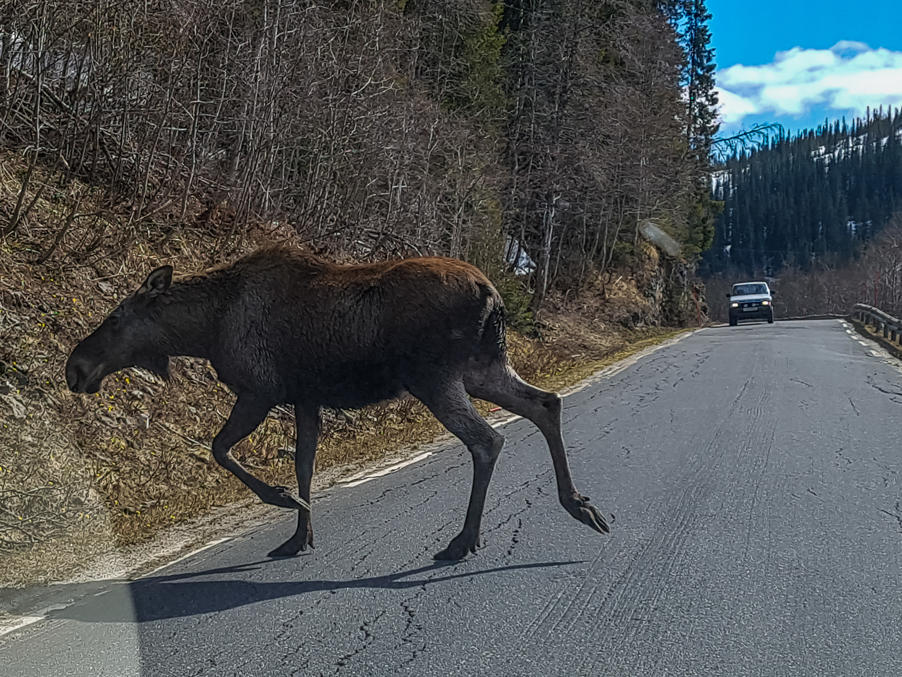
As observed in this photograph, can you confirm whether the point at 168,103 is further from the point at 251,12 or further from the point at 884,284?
the point at 884,284

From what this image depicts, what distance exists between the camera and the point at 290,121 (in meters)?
13.6

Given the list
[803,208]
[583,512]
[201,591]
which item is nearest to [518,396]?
[583,512]

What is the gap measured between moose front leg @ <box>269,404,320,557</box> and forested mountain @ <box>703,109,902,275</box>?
5125 inches

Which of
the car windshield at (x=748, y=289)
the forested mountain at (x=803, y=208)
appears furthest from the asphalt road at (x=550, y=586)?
the forested mountain at (x=803, y=208)

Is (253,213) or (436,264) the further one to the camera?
(253,213)

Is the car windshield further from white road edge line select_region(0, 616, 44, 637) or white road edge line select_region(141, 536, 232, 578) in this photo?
white road edge line select_region(0, 616, 44, 637)

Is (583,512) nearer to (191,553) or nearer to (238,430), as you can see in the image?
(238,430)

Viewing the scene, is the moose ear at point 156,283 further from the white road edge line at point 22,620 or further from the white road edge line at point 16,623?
the white road edge line at point 16,623

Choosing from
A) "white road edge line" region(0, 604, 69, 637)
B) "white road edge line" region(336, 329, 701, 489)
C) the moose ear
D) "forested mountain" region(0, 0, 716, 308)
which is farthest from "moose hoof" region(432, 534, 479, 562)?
"forested mountain" region(0, 0, 716, 308)

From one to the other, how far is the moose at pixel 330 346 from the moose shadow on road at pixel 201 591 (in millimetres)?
365

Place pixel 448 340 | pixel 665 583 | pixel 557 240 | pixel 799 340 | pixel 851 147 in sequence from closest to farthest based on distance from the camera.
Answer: pixel 665 583 < pixel 448 340 < pixel 799 340 < pixel 557 240 < pixel 851 147

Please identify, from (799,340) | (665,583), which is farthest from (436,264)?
(799,340)

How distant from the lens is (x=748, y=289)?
134 feet

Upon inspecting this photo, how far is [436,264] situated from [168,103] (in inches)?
244
